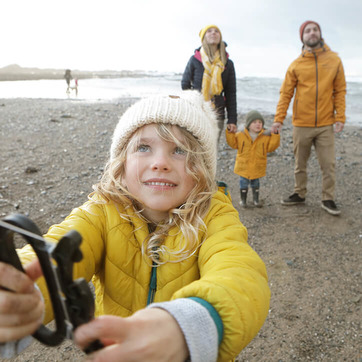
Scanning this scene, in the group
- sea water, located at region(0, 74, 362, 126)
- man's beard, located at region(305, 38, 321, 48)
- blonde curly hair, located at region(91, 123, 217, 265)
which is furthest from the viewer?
sea water, located at region(0, 74, 362, 126)

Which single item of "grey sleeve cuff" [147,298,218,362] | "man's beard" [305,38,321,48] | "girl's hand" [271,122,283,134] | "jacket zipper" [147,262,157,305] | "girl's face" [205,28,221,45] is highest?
"girl's face" [205,28,221,45]

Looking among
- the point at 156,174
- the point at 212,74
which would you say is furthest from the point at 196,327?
the point at 212,74

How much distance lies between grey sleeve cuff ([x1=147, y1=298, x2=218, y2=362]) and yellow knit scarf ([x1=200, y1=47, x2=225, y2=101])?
5826mm

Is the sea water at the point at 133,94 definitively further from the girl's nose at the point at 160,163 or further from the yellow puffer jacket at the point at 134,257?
the yellow puffer jacket at the point at 134,257

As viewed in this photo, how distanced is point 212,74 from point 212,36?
2.32 feet

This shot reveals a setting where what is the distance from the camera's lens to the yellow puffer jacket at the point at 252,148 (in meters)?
6.10

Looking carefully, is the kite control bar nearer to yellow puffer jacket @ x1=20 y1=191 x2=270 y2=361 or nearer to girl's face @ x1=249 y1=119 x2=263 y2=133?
yellow puffer jacket @ x1=20 y1=191 x2=270 y2=361

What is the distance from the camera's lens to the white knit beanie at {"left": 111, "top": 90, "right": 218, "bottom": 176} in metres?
2.13

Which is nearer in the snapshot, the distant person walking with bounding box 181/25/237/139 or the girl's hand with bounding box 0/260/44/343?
the girl's hand with bounding box 0/260/44/343

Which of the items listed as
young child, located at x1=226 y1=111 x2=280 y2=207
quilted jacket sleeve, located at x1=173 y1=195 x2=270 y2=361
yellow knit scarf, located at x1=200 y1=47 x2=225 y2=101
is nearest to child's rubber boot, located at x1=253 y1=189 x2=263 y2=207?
young child, located at x1=226 y1=111 x2=280 y2=207

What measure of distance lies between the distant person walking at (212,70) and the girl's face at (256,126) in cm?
36

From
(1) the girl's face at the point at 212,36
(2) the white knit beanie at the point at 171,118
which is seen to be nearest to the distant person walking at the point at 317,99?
(1) the girl's face at the point at 212,36

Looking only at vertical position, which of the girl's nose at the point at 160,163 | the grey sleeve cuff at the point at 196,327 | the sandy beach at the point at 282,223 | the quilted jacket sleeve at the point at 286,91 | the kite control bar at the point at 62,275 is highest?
the quilted jacket sleeve at the point at 286,91

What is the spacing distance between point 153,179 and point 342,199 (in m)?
5.77
